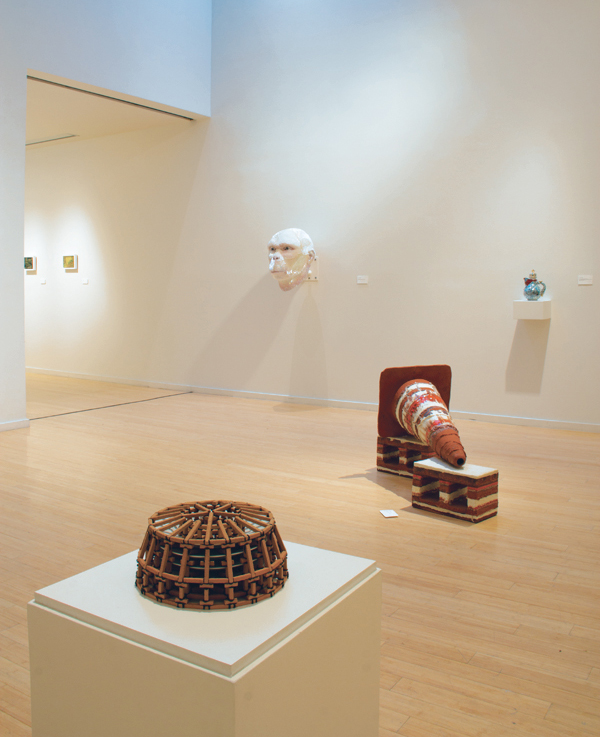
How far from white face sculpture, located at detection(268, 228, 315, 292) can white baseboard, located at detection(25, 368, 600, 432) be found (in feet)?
4.46

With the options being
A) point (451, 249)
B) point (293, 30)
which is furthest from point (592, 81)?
point (293, 30)

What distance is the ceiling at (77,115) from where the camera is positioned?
729 centimetres

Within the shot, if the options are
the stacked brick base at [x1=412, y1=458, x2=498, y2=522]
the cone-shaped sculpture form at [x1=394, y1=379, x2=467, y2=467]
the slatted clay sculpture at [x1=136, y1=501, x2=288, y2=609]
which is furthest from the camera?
the cone-shaped sculpture form at [x1=394, y1=379, x2=467, y2=467]

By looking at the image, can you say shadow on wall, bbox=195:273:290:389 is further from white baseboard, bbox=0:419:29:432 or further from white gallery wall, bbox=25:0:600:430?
white baseboard, bbox=0:419:29:432

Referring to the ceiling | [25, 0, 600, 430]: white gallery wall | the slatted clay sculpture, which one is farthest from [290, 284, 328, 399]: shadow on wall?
the slatted clay sculpture

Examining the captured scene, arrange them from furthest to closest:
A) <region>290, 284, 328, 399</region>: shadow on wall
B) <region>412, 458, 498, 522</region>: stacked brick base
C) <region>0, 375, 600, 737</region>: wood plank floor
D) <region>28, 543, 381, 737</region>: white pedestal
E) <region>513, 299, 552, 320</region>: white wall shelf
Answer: <region>290, 284, 328, 399</region>: shadow on wall, <region>513, 299, 552, 320</region>: white wall shelf, <region>412, 458, 498, 522</region>: stacked brick base, <region>0, 375, 600, 737</region>: wood plank floor, <region>28, 543, 381, 737</region>: white pedestal

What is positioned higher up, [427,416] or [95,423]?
[427,416]

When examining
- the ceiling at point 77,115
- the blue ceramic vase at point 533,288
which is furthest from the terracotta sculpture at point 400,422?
the ceiling at point 77,115

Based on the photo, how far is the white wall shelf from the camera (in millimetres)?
6039

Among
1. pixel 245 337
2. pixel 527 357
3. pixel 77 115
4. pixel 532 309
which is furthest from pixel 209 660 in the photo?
pixel 77 115

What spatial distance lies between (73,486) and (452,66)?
524 cm

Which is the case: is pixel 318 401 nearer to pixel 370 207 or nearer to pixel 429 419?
pixel 370 207

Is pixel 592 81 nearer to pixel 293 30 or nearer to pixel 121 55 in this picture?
pixel 293 30

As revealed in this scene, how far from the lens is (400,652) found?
2260mm
